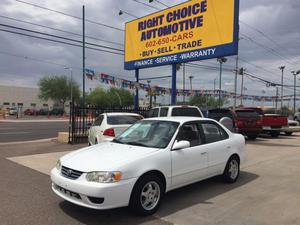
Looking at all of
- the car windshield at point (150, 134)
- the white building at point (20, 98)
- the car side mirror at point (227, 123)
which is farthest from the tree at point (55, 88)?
the car windshield at point (150, 134)

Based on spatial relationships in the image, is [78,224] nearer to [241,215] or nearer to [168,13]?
[241,215]

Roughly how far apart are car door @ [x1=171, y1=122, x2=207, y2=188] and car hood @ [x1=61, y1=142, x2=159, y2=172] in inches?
21.3

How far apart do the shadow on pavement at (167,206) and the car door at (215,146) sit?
1.32 feet

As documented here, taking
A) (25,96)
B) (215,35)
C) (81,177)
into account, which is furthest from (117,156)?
(25,96)

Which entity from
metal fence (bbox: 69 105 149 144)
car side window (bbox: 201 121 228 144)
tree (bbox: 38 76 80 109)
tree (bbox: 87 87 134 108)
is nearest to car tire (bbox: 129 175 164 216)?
car side window (bbox: 201 121 228 144)

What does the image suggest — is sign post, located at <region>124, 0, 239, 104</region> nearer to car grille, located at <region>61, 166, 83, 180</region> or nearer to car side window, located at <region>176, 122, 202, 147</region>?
car side window, located at <region>176, 122, 202, 147</region>

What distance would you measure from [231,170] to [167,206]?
2263mm

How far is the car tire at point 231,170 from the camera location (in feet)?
22.1

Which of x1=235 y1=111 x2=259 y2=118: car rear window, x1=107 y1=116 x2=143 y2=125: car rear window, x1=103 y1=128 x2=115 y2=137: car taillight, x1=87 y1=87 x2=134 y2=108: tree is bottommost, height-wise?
x1=103 y1=128 x2=115 y2=137: car taillight

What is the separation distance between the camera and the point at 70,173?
4703 mm

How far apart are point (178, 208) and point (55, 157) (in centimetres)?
611

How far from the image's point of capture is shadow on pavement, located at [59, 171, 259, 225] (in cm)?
460

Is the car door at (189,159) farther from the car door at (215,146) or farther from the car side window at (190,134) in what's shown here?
the car door at (215,146)

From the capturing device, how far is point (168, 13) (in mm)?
16781
